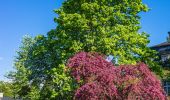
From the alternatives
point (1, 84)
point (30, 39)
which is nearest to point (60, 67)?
point (30, 39)

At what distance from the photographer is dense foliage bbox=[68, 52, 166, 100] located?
27266 mm

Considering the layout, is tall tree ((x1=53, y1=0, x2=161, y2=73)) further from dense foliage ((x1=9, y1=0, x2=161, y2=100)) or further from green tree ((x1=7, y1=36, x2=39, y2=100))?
green tree ((x1=7, y1=36, x2=39, y2=100))

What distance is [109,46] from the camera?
40906 millimetres

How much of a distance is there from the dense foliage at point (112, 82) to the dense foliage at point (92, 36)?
10302mm

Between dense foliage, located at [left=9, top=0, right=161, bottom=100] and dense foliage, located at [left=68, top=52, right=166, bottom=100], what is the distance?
10.3 metres

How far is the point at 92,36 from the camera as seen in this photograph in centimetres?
4222

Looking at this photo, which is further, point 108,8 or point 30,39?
point 30,39

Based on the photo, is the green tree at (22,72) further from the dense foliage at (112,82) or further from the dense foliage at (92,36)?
the dense foliage at (112,82)

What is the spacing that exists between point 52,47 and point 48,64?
4351 millimetres

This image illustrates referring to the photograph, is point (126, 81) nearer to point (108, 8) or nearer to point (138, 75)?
point (138, 75)

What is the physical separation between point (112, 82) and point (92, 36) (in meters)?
15.1

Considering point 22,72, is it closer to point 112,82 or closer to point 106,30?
point 106,30

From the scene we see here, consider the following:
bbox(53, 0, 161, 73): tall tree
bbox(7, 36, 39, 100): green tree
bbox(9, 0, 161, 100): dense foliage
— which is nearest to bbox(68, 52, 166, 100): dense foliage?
bbox(9, 0, 161, 100): dense foliage

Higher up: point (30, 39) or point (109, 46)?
point (30, 39)
